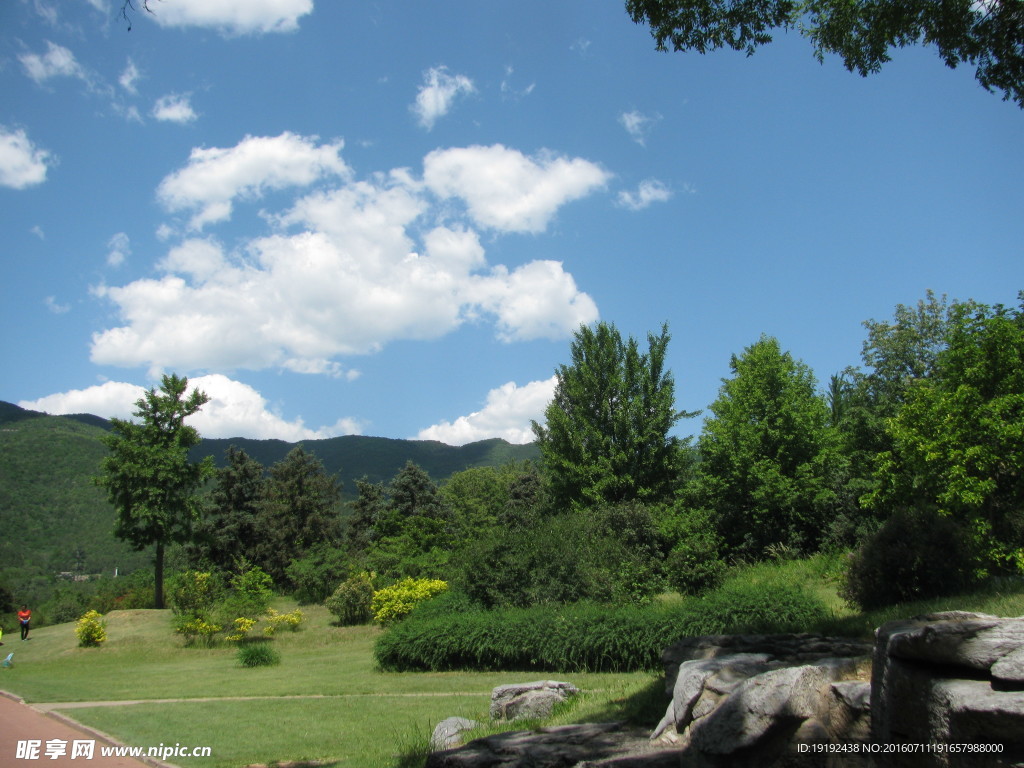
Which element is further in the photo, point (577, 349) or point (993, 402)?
point (577, 349)

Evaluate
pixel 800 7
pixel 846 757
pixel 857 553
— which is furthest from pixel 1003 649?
pixel 857 553

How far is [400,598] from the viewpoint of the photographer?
27.7m

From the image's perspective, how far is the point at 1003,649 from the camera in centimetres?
376

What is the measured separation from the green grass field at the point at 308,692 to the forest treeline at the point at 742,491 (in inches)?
93.2

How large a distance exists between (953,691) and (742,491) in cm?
2638

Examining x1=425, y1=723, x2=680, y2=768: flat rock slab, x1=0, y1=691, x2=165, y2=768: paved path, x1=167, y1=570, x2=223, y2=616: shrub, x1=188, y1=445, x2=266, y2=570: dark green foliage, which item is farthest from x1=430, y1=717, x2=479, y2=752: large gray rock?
x1=188, y1=445, x2=266, y2=570: dark green foliage

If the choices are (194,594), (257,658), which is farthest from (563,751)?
(194,594)

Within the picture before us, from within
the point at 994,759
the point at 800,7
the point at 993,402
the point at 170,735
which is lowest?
the point at 170,735

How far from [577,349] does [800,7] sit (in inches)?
1046

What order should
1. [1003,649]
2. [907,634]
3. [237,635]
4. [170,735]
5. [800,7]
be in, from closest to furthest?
[1003,649] → [907,634] → [800,7] → [170,735] → [237,635]

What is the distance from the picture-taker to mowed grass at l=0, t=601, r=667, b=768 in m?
9.70

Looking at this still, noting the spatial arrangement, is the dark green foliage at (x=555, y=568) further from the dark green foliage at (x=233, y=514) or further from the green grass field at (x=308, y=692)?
Result: the dark green foliage at (x=233, y=514)

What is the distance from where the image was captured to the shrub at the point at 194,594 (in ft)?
93.0

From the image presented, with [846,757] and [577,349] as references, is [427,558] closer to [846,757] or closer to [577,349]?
[577,349]
